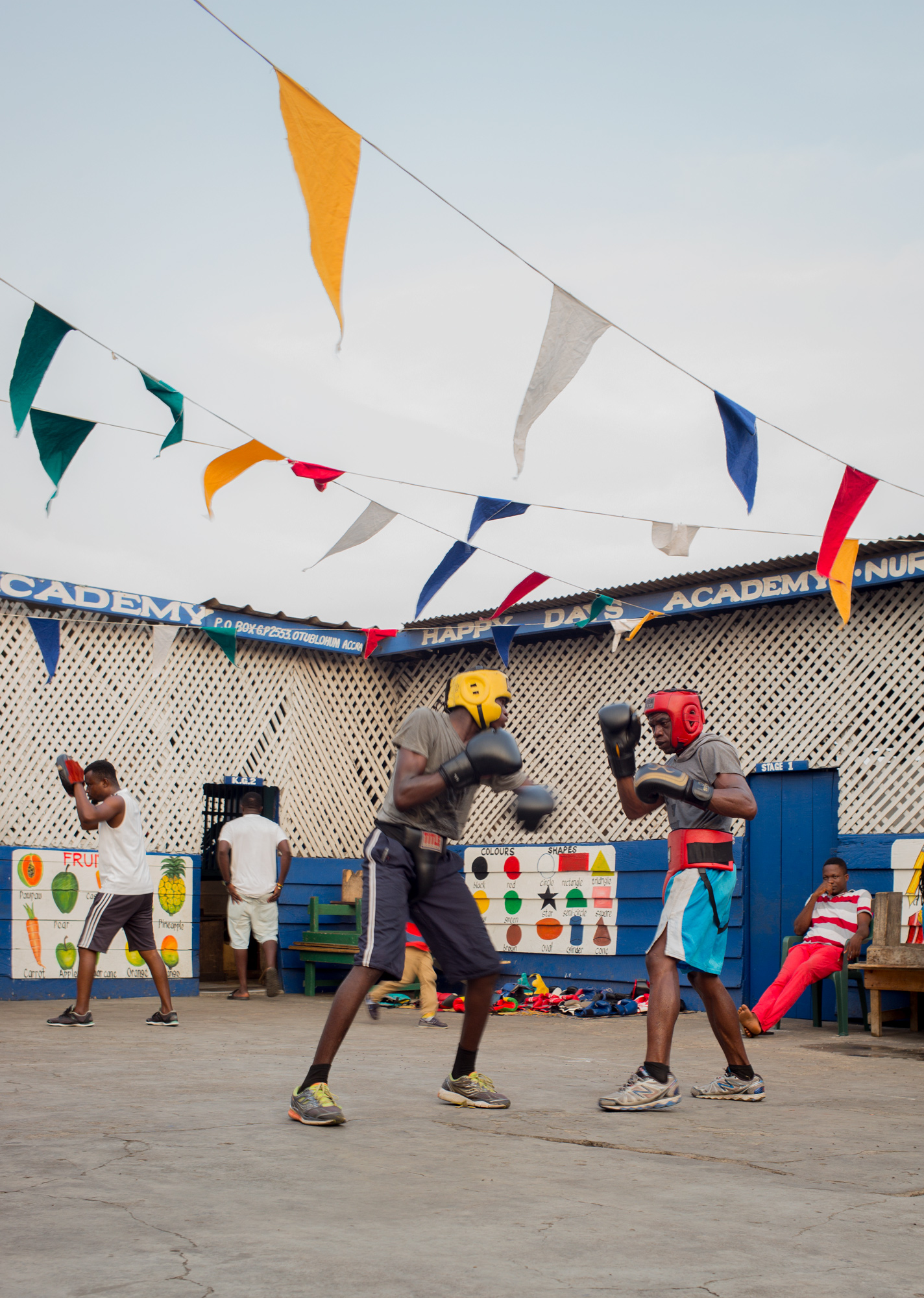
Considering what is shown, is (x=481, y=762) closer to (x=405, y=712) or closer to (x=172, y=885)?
(x=172, y=885)

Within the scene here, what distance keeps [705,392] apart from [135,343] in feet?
10.2

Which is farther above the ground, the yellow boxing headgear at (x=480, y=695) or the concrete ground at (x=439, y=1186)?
the yellow boxing headgear at (x=480, y=695)

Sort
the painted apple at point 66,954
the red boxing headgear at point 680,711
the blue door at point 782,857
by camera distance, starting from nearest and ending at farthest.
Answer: the red boxing headgear at point 680,711 < the blue door at point 782,857 < the painted apple at point 66,954

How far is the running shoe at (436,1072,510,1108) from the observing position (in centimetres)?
456

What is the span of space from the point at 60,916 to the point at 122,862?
9.16 feet

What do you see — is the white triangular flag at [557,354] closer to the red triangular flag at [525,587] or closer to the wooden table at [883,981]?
the red triangular flag at [525,587]

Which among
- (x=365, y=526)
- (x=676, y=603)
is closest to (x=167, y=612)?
(x=365, y=526)

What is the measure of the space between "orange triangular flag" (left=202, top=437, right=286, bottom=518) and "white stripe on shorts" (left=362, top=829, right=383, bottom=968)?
3.48 meters

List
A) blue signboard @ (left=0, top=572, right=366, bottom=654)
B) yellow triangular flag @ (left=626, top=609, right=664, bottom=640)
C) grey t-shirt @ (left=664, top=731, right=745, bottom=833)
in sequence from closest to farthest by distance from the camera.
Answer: grey t-shirt @ (left=664, top=731, right=745, bottom=833), blue signboard @ (left=0, top=572, right=366, bottom=654), yellow triangular flag @ (left=626, top=609, right=664, bottom=640)

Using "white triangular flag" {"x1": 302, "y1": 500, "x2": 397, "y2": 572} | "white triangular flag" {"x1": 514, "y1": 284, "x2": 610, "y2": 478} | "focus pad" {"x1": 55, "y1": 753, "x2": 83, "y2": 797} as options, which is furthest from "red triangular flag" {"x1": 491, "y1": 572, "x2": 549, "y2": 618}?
"focus pad" {"x1": 55, "y1": 753, "x2": 83, "y2": 797}

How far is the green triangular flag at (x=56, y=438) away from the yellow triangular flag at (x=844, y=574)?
15.6ft

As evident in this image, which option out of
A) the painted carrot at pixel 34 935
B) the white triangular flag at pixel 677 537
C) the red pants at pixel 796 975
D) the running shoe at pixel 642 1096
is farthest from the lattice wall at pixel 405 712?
the running shoe at pixel 642 1096

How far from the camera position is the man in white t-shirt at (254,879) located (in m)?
10.8

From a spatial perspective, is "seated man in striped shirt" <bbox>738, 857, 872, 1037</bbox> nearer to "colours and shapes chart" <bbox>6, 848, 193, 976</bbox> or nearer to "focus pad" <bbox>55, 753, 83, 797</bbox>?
"focus pad" <bbox>55, 753, 83, 797</bbox>
